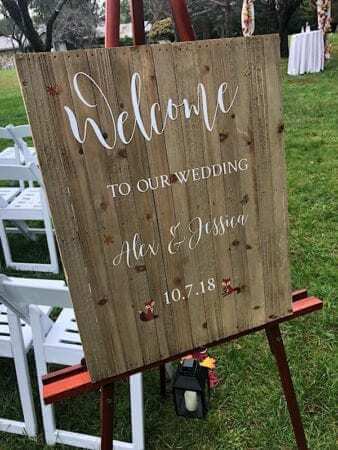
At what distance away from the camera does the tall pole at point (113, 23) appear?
125cm

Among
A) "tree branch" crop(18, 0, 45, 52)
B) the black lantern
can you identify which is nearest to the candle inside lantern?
the black lantern

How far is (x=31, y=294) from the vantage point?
5.05ft

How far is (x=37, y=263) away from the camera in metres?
3.40

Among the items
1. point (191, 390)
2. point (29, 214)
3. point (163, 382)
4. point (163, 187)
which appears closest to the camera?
point (163, 187)

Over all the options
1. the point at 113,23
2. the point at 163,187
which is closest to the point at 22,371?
the point at 163,187

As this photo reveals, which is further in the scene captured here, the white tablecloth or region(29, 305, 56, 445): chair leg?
the white tablecloth

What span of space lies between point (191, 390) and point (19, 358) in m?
0.70

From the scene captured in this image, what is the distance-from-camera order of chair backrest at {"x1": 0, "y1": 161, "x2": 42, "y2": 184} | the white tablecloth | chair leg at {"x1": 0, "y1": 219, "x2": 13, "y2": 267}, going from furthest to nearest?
the white tablecloth, chair leg at {"x1": 0, "y1": 219, "x2": 13, "y2": 267}, chair backrest at {"x1": 0, "y1": 161, "x2": 42, "y2": 184}

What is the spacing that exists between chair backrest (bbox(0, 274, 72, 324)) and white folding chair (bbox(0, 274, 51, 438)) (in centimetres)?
3

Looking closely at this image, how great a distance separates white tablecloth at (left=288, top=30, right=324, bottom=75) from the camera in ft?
31.6

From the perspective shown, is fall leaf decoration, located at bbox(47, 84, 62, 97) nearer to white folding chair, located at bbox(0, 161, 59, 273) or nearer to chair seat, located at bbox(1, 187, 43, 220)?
white folding chair, located at bbox(0, 161, 59, 273)

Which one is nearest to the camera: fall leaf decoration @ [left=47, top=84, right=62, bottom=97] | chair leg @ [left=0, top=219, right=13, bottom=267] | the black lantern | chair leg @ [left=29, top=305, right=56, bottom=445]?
fall leaf decoration @ [left=47, top=84, right=62, bottom=97]

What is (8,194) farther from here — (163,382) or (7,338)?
(163,382)

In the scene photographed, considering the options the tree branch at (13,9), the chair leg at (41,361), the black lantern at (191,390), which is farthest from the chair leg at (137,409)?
the tree branch at (13,9)
